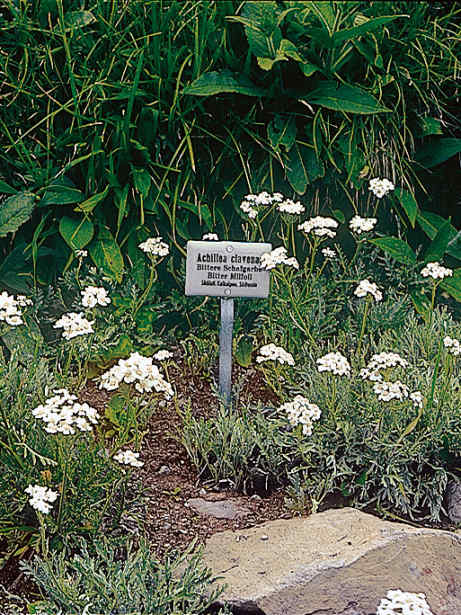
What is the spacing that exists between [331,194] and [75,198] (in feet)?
3.75

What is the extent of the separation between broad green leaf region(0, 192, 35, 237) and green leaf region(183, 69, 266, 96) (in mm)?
734

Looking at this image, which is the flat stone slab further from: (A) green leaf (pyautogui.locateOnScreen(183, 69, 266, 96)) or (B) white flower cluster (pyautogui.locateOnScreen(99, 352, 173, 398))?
(A) green leaf (pyautogui.locateOnScreen(183, 69, 266, 96))

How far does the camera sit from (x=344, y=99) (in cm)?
312

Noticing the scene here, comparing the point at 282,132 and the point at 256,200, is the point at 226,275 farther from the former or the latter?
the point at 282,132

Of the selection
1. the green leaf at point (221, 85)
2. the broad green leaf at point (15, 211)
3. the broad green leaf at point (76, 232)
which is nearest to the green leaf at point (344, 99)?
the green leaf at point (221, 85)

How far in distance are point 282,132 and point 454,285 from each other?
3.06 feet

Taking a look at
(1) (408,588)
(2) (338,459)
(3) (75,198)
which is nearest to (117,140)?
(3) (75,198)

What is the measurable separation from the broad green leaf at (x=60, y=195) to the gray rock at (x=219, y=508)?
1274 millimetres

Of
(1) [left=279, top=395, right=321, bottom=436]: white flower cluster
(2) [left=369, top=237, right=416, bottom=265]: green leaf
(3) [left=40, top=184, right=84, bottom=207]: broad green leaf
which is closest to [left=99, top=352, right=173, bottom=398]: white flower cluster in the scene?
(1) [left=279, top=395, right=321, bottom=436]: white flower cluster

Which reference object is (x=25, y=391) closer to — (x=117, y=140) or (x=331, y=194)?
(x=117, y=140)

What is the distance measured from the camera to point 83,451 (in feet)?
6.61

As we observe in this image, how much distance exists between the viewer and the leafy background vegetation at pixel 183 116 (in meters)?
3.03

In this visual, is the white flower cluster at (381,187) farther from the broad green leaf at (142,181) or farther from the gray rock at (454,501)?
the gray rock at (454,501)

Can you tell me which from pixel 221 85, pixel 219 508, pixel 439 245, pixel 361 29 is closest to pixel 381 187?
pixel 439 245
